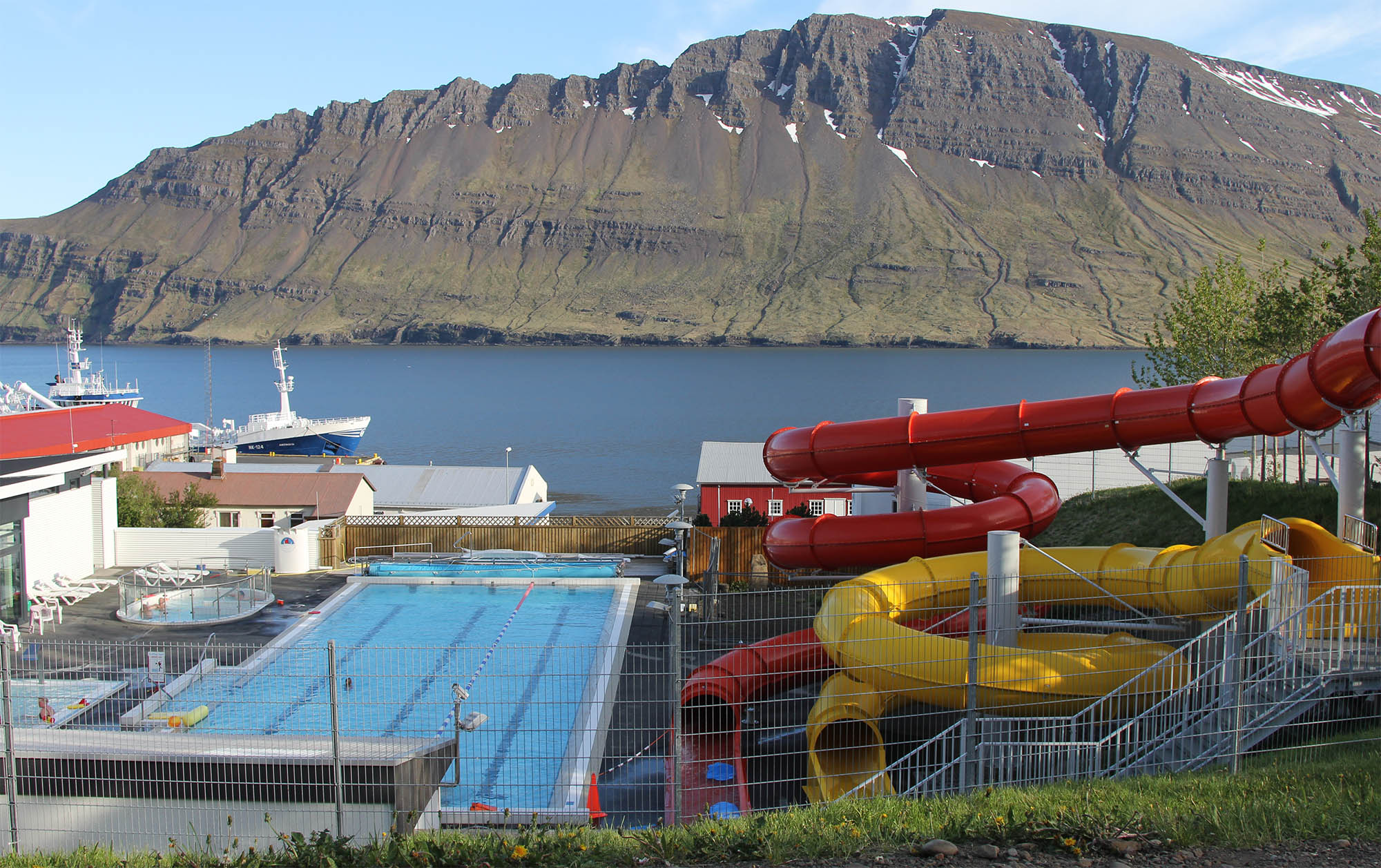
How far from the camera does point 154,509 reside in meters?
32.0

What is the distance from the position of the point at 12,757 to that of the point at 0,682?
1151 millimetres

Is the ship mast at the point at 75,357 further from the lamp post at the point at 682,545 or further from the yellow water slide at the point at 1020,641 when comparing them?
the yellow water slide at the point at 1020,641

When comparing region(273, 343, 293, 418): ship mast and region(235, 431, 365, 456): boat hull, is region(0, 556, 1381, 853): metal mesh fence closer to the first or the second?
region(273, 343, 293, 418): ship mast

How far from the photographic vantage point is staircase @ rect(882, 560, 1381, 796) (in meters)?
8.90

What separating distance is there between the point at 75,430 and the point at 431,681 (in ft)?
68.9

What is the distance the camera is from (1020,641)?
13336 millimetres

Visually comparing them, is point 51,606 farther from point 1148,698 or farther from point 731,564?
point 1148,698

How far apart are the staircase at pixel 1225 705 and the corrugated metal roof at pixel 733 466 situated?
26091 mm

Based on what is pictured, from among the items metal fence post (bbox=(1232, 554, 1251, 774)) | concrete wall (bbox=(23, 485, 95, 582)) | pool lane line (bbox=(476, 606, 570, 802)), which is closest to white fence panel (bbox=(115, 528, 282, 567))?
concrete wall (bbox=(23, 485, 95, 582))

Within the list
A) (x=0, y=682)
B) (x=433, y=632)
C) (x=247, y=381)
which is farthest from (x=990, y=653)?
(x=247, y=381)

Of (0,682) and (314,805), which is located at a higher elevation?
(0,682)

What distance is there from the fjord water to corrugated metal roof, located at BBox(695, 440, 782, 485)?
87.9 feet

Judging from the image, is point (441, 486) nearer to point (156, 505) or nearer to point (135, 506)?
point (156, 505)

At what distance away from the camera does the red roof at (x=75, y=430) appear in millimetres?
28344
